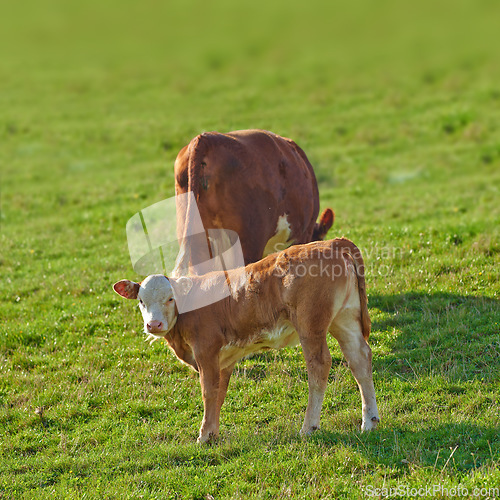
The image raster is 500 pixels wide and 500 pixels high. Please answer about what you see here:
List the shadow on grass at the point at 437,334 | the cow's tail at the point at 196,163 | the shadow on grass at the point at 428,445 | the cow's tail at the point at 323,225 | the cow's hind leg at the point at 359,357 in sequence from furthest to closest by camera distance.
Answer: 1. the cow's tail at the point at 323,225
2. the cow's tail at the point at 196,163
3. the shadow on grass at the point at 437,334
4. the cow's hind leg at the point at 359,357
5. the shadow on grass at the point at 428,445

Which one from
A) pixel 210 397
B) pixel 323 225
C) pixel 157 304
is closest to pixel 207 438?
pixel 210 397

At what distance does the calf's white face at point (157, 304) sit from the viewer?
21.6ft

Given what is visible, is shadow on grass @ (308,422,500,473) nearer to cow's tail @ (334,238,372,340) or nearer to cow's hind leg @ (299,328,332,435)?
cow's hind leg @ (299,328,332,435)

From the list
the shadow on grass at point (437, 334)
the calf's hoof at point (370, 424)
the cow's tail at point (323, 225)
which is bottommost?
the shadow on grass at point (437, 334)

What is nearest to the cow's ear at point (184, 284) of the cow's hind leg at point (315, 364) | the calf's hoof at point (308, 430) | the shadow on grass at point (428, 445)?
the cow's hind leg at point (315, 364)

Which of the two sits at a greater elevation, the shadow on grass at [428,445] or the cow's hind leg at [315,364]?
the cow's hind leg at [315,364]

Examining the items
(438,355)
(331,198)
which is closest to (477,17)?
(331,198)

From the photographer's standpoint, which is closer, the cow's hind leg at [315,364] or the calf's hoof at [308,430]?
the cow's hind leg at [315,364]

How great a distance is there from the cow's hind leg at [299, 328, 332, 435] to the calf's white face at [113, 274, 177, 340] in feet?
4.29

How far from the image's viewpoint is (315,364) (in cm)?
660

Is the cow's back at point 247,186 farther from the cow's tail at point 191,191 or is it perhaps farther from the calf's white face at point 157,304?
the calf's white face at point 157,304

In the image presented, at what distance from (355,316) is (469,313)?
298cm

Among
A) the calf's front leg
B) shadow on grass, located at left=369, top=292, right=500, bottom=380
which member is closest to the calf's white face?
the calf's front leg

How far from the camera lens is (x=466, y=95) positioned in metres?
25.0
